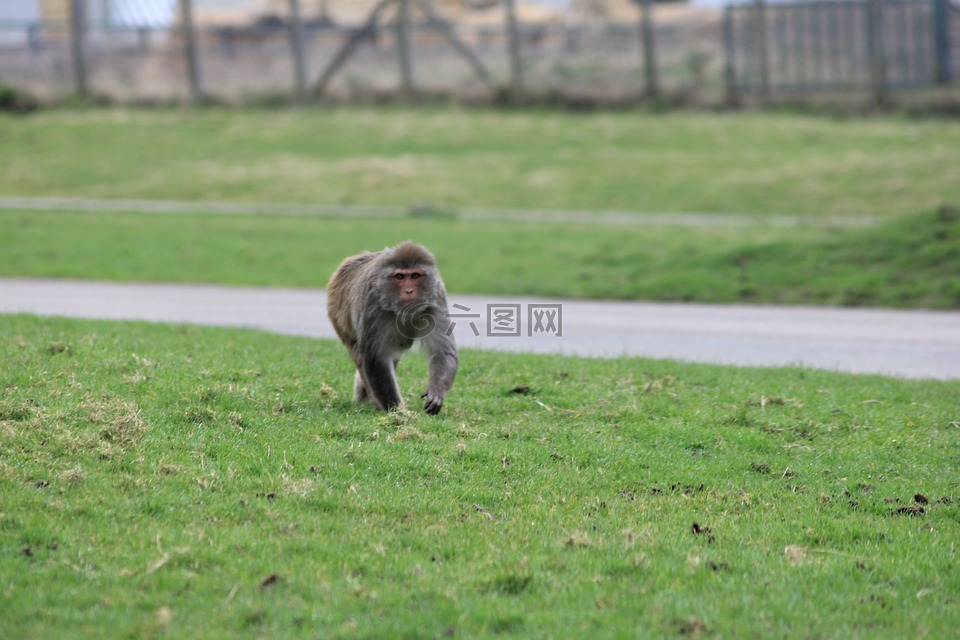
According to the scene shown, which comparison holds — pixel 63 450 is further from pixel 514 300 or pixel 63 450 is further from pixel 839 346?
pixel 514 300

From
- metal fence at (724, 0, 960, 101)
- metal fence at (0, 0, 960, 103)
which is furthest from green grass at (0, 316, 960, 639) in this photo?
metal fence at (0, 0, 960, 103)

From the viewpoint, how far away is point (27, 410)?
815cm

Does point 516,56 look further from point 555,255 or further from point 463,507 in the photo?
point 463,507

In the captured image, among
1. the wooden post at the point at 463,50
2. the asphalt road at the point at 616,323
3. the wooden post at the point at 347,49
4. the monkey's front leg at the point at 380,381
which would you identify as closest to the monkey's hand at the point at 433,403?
the monkey's front leg at the point at 380,381

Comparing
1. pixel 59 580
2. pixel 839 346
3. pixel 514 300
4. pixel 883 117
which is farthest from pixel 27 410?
pixel 883 117

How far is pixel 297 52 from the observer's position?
39250 millimetres

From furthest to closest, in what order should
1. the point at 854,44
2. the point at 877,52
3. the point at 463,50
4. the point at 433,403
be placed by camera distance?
the point at 463,50, the point at 854,44, the point at 877,52, the point at 433,403

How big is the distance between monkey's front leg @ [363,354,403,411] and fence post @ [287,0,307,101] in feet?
103

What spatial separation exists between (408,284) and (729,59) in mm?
30095

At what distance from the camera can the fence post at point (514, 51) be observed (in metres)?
38.0

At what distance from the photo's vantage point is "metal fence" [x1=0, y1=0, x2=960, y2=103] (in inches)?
1420

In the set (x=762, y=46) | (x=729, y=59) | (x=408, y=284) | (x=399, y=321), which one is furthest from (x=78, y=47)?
(x=408, y=284)

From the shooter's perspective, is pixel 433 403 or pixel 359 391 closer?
pixel 433 403

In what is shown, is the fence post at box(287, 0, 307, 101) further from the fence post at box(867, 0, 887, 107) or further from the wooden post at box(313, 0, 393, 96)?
the fence post at box(867, 0, 887, 107)
